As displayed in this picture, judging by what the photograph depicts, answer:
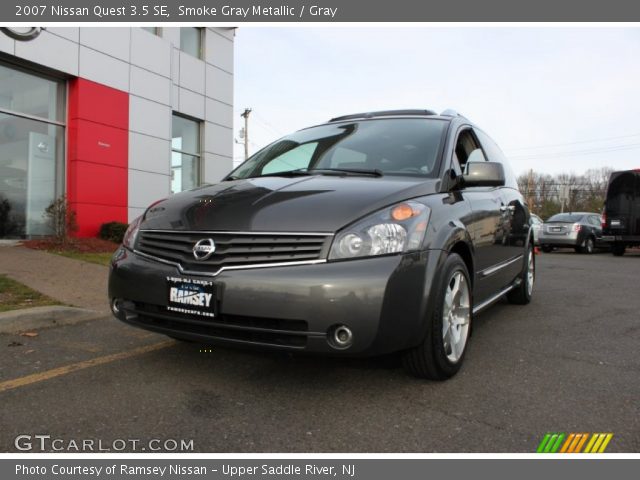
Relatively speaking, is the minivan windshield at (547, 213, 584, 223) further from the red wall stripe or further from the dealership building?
the red wall stripe

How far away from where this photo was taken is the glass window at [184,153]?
1432cm

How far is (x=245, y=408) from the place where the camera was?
8.34ft

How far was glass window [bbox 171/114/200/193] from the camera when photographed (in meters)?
14.3

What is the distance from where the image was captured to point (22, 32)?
988cm

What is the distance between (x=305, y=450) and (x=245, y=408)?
51 centimetres

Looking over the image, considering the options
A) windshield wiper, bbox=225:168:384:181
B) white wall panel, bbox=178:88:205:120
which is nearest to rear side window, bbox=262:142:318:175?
windshield wiper, bbox=225:168:384:181

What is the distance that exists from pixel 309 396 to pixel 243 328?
1.79 ft

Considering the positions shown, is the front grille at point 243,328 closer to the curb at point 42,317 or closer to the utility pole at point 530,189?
the curb at point 42,317

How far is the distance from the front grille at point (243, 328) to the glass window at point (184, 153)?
11948 millimetres

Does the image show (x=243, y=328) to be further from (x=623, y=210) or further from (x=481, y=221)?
(x=623, y=210)

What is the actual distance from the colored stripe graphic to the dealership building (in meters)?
9.85

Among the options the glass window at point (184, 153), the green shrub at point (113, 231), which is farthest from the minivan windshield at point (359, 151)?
the glass window at point (184, 153)
